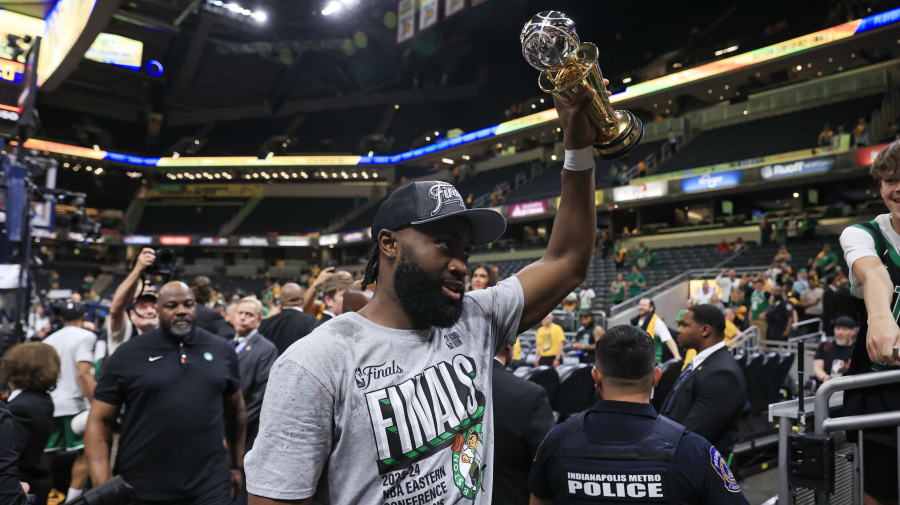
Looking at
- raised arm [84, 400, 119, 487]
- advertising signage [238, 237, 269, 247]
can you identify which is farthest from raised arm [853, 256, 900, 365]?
advertising signage [238, 237, 269, 247]

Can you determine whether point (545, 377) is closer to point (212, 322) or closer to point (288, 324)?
point (288, 324)

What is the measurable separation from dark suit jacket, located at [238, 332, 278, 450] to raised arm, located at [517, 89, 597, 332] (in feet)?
9.27

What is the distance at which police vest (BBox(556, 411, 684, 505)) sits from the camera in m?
1.97

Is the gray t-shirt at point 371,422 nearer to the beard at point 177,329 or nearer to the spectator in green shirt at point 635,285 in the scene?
the beard at point 177,329

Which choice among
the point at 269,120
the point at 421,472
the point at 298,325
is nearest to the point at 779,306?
the point at 298,325

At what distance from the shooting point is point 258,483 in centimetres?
127

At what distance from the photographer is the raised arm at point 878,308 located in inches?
67.6

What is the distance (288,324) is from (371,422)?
3.60m

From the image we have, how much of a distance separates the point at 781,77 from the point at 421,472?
26570 millimetres

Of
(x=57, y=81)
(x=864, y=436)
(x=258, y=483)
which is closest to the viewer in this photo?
(x=258, y=483)

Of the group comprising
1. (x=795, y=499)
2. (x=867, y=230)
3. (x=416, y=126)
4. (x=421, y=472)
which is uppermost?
(x=416, y=126)

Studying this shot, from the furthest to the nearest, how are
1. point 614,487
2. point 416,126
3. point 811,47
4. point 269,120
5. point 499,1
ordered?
1. point 269,120
2. point 416,126
3. point 499,1
4. point 811,47
5. point 614,487

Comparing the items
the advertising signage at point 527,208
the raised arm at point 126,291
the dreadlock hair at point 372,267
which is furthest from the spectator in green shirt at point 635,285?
the dreadlock hair at point 372,267

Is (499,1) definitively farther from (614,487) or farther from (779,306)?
(614,487)
